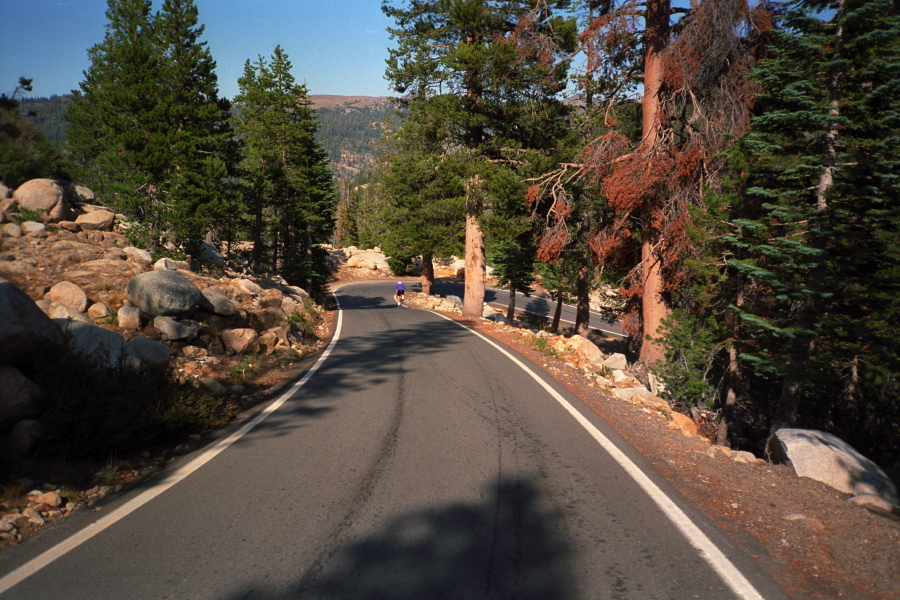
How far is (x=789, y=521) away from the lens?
4203mm

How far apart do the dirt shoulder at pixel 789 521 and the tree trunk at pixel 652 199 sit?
22.9ft

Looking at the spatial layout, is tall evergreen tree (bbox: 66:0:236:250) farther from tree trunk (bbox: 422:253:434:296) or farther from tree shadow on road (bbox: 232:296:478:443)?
tree trunk (bbox: 422:253:434:296)

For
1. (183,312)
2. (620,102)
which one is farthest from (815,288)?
(183,312)

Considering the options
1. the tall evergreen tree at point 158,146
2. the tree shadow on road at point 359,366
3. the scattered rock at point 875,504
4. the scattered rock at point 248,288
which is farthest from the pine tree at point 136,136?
the scattered rock at point 875,504

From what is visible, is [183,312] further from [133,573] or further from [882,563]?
[882,563]

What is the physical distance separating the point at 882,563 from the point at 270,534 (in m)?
4.50

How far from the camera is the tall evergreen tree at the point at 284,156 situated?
93.8 ft

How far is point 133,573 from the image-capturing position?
132 inches

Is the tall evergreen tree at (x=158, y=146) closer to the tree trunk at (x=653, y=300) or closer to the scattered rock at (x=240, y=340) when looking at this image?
the scattered rock at (x=240, y=340)

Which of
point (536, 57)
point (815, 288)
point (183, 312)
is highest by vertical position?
point (536, 57)

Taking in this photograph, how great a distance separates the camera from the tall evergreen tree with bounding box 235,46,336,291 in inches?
1126

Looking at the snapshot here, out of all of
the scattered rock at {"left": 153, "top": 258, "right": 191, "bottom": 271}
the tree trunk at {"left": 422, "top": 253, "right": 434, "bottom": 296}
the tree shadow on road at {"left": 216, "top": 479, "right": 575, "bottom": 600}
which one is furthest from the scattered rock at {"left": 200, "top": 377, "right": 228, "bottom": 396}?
the tree trunk at {"left": 422, "top": 253, "right": 434, "bottom": 296}

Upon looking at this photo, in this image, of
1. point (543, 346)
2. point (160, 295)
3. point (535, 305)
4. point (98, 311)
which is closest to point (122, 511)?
point (98, 311)

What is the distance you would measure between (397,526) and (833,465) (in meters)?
4.67
